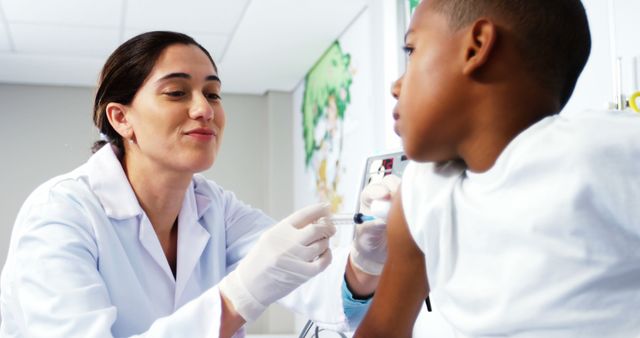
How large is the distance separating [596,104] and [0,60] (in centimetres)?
456

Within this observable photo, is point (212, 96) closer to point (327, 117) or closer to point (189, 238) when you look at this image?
point (189, 238)

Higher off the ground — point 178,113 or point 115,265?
point 178,113

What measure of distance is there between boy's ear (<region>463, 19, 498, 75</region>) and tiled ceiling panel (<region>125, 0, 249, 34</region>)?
3.38 m

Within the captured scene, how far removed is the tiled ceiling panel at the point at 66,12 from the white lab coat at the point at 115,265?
2.49 meters

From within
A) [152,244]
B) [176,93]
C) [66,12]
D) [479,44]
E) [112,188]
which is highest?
[66,12]

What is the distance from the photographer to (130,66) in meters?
1.67

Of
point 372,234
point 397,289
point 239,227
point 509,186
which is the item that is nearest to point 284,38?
point 239,227

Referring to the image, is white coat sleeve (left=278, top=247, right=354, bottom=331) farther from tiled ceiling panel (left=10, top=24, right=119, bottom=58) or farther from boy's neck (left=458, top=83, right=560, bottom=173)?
tiled ceiling panel (left=10, top=24, right=119, bottom=58)

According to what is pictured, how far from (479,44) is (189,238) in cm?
116

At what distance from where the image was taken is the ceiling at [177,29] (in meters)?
3.95

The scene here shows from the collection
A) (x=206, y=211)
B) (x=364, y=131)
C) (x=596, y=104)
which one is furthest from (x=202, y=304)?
(x=364, y=131)

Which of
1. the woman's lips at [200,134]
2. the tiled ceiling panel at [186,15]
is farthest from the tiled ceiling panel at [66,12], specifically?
the woman's lips at [200,134]

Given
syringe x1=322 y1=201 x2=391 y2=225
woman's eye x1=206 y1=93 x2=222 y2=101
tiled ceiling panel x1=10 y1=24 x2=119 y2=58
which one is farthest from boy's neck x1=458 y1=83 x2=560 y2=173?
tiled ceiling panel x1=10 y1=24 x2=119 y2=58

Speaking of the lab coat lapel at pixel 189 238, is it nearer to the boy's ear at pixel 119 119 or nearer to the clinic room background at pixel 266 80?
the boy's ear at pixel 119 119
